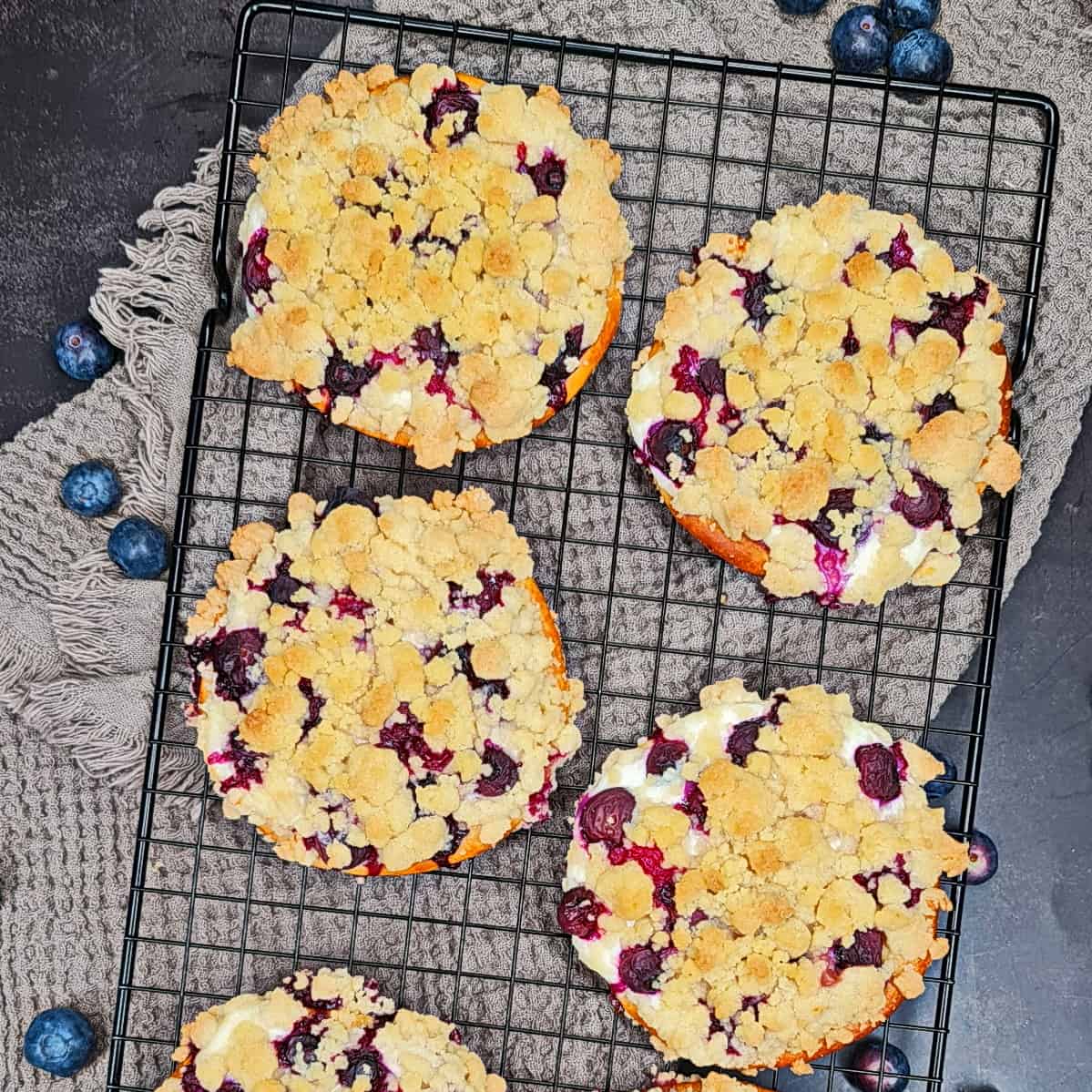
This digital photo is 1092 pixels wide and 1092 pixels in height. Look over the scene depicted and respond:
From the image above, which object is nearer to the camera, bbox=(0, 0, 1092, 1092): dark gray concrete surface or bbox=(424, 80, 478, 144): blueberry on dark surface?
bbox=(424, 80, 478, 144): blueberry on dark surface

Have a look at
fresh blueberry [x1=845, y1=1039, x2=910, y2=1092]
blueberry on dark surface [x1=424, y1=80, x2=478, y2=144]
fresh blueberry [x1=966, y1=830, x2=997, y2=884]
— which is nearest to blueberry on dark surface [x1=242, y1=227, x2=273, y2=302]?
blueberry on dark surface [x1=424, y1=80, x2=478, y2=144]

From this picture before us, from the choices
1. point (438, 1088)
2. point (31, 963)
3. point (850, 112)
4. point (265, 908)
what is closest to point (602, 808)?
point (438, 1088)

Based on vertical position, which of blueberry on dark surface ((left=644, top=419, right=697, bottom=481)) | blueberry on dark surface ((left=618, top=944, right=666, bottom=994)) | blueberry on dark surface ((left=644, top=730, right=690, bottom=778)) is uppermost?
blueberry on dark surface ((left=644, top=419, right=697, bottom=481))

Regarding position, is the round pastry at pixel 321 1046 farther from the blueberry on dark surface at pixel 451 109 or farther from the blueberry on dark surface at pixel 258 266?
the blueberry on dark surface at pixel 451 109

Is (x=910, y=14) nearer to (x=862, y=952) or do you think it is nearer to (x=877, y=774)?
(x=877, y=774)

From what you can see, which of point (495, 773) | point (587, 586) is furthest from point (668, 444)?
point (495, 773)

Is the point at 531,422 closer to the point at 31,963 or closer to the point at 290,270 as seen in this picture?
the point at 290,270

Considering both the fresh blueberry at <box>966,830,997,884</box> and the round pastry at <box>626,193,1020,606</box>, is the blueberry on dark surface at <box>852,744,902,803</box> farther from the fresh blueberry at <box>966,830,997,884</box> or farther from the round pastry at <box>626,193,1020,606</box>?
the fresh blueberry at <box>966,830,997,884</box>

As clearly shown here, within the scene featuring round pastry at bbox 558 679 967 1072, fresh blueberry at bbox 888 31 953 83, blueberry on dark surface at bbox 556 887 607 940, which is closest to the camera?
round pastry at bbox 558 679 967 1072

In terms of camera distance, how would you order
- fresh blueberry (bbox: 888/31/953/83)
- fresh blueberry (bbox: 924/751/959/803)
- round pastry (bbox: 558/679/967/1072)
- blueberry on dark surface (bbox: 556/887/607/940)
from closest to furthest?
round pastry (bbox: 558/679/967/1072) < blueberry on dark surface (bbox: 556/887/607/940) < fresh blueberry (bbox: 924/751/959/803) < fresh blueberry (bbox: 888/31/953/83)
